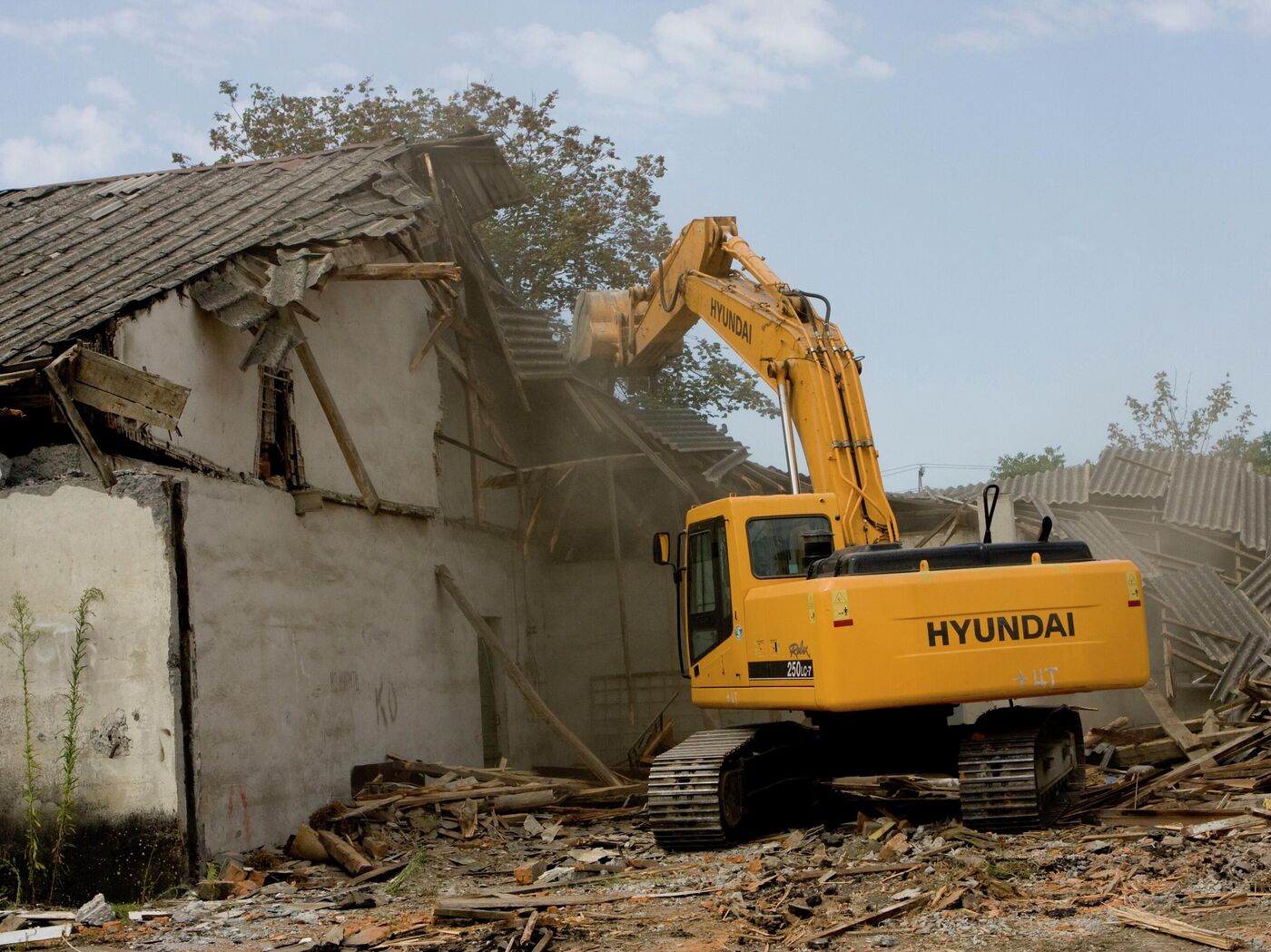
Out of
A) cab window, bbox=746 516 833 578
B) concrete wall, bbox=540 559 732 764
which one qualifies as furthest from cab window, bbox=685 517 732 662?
concrete wall, bbox=540 559 732 764

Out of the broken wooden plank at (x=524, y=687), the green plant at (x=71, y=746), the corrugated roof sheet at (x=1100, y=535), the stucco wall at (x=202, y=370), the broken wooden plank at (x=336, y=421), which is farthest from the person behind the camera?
the corrugated roof sheet at (x=1100, y=535)

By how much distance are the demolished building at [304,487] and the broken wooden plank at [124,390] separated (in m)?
0.02

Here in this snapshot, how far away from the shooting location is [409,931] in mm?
7461

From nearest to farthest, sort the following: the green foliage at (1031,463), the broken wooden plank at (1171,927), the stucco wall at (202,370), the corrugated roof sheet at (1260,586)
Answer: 1. the broken wooden plank at (1171,927)
2. the stucco wall at (202,370)
3. the corrugated roof sheet at (1260,586)
4. the green foliage at (1031,463)

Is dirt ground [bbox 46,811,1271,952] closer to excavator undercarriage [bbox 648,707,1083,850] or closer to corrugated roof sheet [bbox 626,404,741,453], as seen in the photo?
excavator undercarriage [bbox 648,707,1083,850]

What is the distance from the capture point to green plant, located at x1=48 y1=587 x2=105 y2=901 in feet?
29.6

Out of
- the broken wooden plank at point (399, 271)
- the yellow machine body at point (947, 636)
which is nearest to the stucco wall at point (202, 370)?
the broken wooden plank at point (399, 271)

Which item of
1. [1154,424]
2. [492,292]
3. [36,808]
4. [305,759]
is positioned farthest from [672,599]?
[1154,424]

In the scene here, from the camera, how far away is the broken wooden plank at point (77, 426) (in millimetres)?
8812

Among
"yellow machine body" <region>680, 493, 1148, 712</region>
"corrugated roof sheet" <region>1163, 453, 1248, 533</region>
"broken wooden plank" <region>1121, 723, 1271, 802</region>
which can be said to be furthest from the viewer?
"corrugated roof sheet" <region>1163, 453, 1248, 533</region>

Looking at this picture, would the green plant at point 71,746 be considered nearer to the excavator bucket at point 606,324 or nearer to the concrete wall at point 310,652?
the concrete wall at point 310,652

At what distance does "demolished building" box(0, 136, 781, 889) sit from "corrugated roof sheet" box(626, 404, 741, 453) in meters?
0.07

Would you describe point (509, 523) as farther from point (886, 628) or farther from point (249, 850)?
point (886, 628)

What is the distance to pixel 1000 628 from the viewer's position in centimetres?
901
